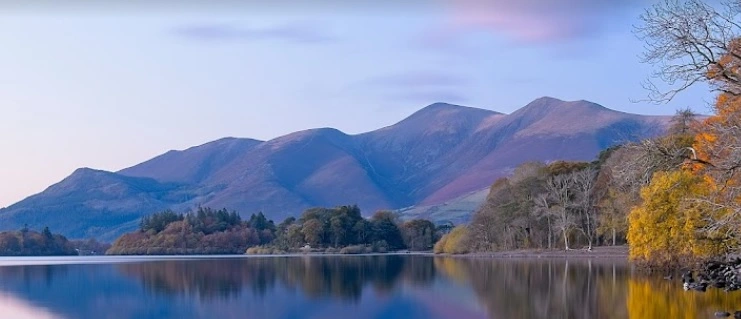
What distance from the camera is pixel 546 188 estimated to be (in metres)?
82.2

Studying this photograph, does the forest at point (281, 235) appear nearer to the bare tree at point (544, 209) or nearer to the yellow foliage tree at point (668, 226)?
the bare tree at point (544, 209)

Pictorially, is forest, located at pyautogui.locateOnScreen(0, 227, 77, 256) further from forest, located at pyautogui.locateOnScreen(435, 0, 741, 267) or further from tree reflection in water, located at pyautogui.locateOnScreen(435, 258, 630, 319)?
tree reflection in water, located at pyautogui.locateOnScreen(435, 258, 630, 319)

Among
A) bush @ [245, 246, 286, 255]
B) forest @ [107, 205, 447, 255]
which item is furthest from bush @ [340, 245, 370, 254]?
bush @ [245, 246, 286, 255]

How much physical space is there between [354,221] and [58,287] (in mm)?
88861

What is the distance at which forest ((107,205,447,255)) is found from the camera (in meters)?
129

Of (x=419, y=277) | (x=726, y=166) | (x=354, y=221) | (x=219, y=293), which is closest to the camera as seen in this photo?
(x=726, y=166)

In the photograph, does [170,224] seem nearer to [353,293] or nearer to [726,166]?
[353,293]

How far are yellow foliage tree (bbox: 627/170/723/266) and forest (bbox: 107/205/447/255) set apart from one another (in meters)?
83.2

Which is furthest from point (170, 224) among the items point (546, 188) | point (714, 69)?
point (714, 69)

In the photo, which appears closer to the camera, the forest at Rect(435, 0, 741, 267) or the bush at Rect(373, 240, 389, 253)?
the forest at Rect(435, 0, 741, 267)

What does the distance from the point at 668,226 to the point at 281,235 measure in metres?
99.0

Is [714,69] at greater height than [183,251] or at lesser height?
greater

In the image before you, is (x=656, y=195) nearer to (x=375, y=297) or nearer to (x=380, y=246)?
(x=375, y=297)

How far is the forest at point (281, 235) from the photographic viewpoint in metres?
129
